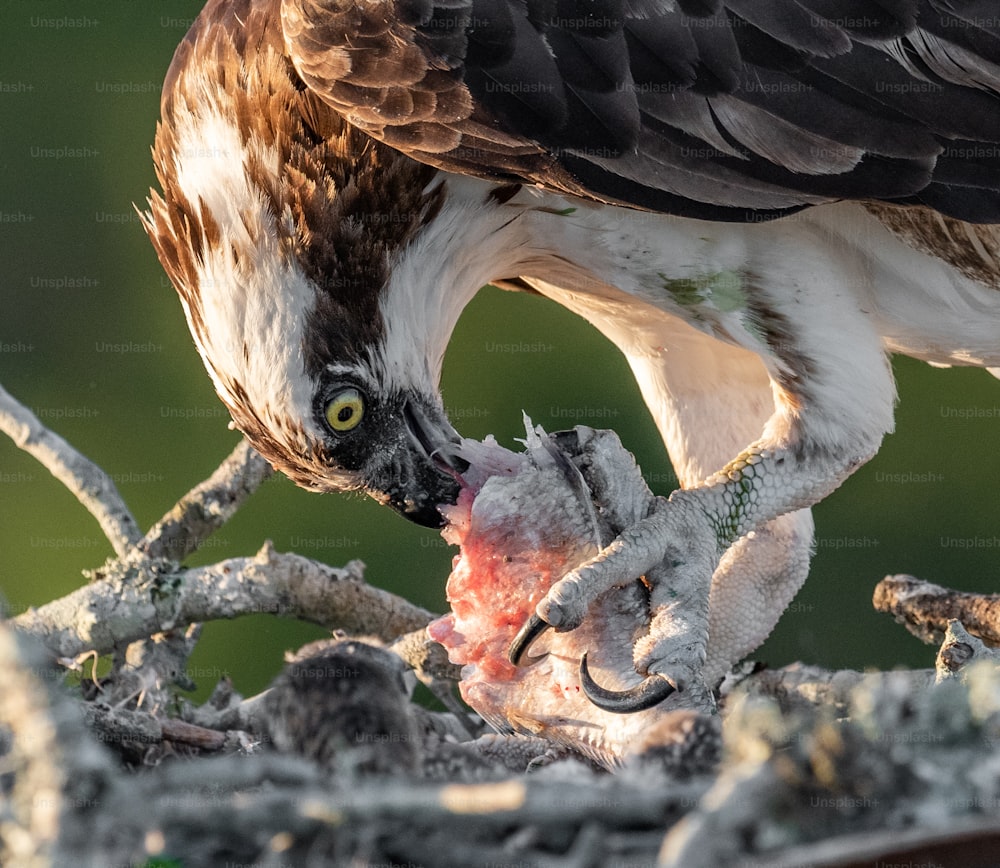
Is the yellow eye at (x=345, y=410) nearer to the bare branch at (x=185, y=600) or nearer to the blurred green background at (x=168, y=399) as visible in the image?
the bare branch at (x=185, y=600)

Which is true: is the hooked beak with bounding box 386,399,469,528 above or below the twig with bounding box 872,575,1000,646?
above

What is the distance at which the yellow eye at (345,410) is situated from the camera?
1938 millimetres

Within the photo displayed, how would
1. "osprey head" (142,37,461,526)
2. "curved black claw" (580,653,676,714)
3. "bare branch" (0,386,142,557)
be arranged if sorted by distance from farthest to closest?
1. "bare branch" (0,386,142,557)
2. "osprey head" (142,37,461,526)
3. "curved black claw" (580,653,676,714)

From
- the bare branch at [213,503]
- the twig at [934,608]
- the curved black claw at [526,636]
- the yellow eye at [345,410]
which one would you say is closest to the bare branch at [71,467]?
the bare branch at [213,503]

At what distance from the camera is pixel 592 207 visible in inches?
77.6

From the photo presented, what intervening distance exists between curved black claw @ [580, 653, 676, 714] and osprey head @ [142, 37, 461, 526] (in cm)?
41

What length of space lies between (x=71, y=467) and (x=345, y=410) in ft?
2.22

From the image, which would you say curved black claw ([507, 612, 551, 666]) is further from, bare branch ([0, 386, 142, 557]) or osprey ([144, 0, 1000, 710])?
bare branch ([0, 386, 142, 557])

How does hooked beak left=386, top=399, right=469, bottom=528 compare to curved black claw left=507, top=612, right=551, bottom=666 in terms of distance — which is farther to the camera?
hooked beak left=386, top=399, right=469, bottom=528

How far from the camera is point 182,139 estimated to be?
6.63 feet

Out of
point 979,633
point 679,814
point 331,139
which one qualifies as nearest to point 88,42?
point 331,139

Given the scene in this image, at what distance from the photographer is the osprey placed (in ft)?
5.83

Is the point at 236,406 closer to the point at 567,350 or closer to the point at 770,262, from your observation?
the point at 770,262

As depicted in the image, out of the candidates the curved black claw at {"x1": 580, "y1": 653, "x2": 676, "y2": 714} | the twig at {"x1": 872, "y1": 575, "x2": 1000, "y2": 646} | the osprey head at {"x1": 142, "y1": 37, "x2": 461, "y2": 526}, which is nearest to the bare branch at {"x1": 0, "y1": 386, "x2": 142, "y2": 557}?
the osprey head at {"x1": 142, "y1": 37, "x2": 461, "y2": 526}
